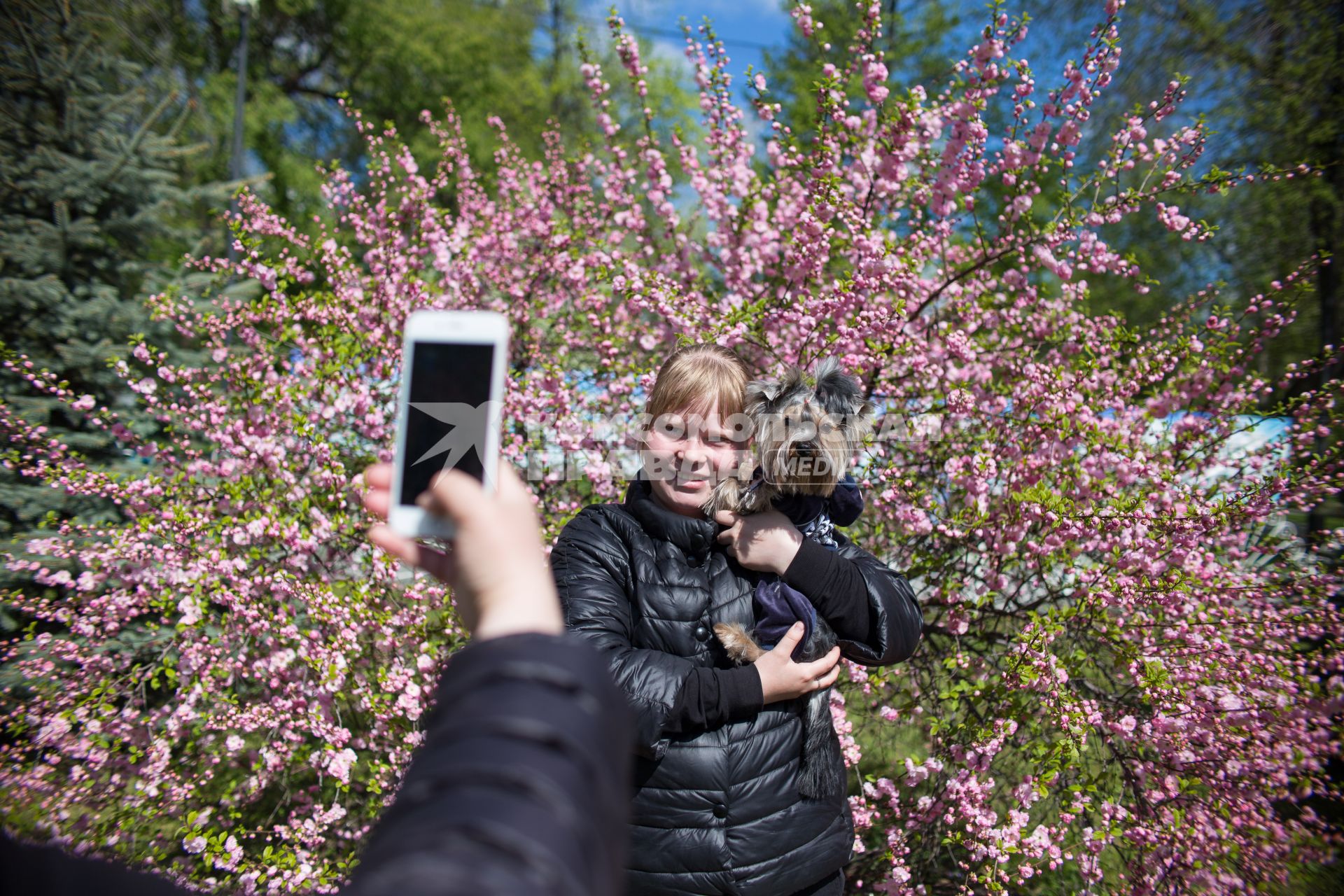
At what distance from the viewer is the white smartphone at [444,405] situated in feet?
2.93

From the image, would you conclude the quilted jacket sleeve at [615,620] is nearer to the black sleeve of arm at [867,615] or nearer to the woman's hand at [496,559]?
the black sleeve of arm at [867,615]

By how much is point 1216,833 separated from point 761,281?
3.21 meters

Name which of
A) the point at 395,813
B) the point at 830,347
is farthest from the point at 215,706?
the point at 395,813

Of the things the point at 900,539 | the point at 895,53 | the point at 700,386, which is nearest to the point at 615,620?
the point at 700,386

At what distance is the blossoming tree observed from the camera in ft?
9.50

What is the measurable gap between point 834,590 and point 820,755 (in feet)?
1.33

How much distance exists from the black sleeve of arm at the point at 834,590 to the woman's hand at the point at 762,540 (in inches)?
A: 1.1

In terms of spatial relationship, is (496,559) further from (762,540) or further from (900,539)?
(900,539)

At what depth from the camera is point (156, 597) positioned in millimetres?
3559

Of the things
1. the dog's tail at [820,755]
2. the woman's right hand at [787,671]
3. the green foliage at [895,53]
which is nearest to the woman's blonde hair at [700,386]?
the woman's right hand at [787,671]

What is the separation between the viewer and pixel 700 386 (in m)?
1.98

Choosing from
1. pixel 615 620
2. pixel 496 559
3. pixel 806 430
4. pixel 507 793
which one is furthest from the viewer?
pixel 806 430

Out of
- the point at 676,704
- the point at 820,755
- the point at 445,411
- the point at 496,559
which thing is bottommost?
the point at 820,755

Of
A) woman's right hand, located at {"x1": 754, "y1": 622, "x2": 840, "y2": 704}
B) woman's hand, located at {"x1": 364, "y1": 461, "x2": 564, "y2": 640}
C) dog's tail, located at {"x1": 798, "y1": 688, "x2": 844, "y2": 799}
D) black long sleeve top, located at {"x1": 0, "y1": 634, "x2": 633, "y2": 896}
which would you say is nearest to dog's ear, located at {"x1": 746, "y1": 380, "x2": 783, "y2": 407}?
woman's right hand, located at {"x1": 754, "y1": 622, "x2": 840, "y2": 704}
